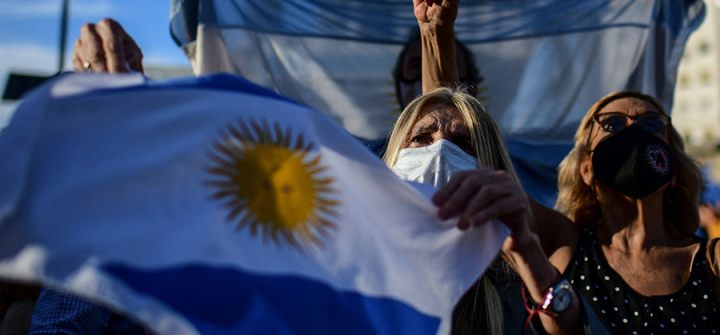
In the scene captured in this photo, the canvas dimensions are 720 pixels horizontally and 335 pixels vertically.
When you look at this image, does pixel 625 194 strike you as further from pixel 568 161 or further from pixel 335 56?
pixel 335 56

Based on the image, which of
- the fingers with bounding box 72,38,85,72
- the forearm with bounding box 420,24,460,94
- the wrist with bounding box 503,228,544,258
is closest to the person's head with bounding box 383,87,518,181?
the forearm with bounding box 420,24,460,94

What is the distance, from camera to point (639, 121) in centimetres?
230

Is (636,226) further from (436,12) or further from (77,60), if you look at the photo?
(77,60)

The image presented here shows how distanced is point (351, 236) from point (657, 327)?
1.29 meters

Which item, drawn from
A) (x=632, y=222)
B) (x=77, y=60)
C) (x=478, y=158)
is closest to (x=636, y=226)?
(x=632, y=222)

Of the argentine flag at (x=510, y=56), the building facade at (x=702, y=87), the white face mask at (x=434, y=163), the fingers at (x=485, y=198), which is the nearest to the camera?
the fingers at (x=485, y=198)

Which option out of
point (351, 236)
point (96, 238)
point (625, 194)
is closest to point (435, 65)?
point (625, 194)

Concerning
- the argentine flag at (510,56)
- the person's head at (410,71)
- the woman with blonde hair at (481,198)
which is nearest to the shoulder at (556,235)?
the woman with blonde hair at (481,198)

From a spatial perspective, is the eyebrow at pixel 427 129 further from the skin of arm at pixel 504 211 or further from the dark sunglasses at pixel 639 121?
the dark sunglasses at pixel 639 121

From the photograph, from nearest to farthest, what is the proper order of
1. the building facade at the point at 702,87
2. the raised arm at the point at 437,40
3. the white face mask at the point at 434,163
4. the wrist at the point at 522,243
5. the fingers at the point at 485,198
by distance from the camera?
the fingers at the point at 485,198 < the wrist at the point at 522,243 < the white face mask at the point at 434,163 < the raised arm at the point at 437,40 < the building facade at the point at 702,87

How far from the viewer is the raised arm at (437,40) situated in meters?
2.26

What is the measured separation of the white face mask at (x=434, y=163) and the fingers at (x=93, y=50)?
3.10 ft

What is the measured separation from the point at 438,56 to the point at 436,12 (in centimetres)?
21

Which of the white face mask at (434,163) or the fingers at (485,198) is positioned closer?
the fingers at (485,198)
